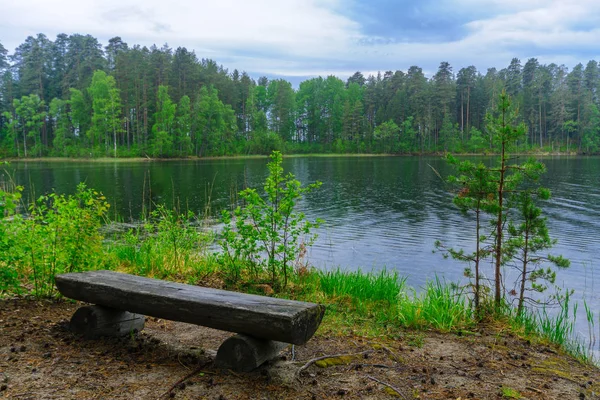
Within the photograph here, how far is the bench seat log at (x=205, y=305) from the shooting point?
3332mm

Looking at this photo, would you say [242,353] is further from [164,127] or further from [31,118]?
[31,118]

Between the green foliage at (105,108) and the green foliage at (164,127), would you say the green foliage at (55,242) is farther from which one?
the green foliage at (105,108)

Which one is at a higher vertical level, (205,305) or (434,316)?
(205,305)

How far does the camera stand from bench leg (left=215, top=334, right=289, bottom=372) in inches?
137

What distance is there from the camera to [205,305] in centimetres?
358

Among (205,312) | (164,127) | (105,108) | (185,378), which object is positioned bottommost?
(185,378)

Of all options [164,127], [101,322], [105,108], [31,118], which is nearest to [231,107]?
[164,127]

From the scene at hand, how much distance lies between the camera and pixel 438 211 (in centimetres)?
2280

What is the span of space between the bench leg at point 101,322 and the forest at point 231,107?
66406 mm

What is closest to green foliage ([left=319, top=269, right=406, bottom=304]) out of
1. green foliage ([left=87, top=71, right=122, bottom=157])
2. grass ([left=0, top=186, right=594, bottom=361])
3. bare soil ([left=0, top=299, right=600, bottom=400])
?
grass ([left=0, top=186, right=594, bottom=361])

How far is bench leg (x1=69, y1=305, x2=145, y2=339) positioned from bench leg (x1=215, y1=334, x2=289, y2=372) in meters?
1.27

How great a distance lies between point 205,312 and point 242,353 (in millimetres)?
422

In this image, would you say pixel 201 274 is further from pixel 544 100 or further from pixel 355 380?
pixel 544 100

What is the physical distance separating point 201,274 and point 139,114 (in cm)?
7402
